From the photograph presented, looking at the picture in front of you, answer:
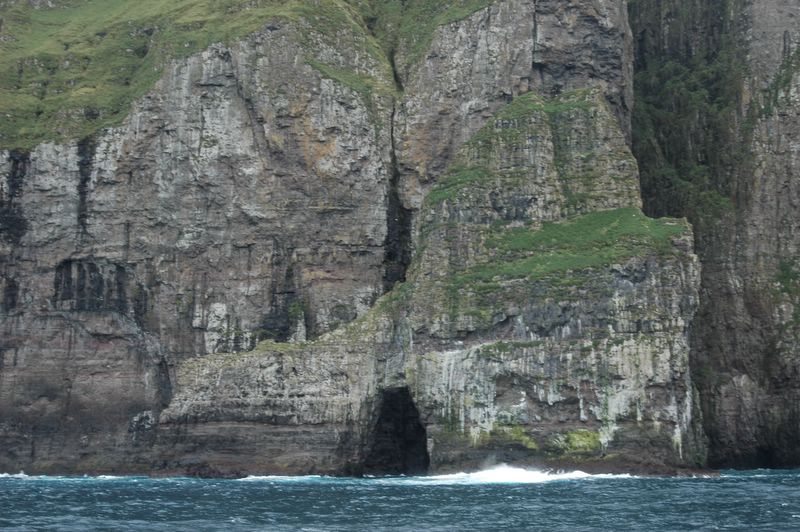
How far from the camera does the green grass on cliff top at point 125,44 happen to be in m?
100

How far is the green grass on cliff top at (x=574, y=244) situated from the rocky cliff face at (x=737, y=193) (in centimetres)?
A: 1361

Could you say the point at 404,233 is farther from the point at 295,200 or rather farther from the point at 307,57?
the point at 307,57

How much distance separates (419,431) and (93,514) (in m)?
36.1

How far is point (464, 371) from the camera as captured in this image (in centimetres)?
8244

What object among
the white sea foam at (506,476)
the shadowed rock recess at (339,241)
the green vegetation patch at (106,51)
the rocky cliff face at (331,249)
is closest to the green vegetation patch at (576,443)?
the white sea foam at (506,476)

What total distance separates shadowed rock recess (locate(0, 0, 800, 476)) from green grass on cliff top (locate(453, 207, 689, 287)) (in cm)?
18

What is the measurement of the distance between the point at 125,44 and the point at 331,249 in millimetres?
28395

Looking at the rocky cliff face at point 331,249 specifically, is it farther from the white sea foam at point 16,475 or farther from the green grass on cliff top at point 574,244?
the white sea foam at point 16,475

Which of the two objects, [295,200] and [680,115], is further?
[680,115]

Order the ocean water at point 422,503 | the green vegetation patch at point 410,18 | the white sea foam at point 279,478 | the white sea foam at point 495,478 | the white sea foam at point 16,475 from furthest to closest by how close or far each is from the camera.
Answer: the green vegetation patch at point 410,18, the white sea foam at point 16,475, the white sea foam at point 279,478, the white sea foam at point 495,478, the ocean water at point 422,503

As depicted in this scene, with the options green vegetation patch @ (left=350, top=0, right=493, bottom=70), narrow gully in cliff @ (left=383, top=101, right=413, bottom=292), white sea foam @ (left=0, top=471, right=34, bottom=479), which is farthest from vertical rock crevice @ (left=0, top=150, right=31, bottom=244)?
green vegetation patch @ (left=350, top=0, right=493, bottom=70)

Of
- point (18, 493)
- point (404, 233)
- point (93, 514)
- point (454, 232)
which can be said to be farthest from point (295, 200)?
point (93, 514)

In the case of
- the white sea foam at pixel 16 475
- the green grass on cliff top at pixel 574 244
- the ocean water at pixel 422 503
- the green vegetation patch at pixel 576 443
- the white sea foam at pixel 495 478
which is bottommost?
the ocean water at pixel 422 503

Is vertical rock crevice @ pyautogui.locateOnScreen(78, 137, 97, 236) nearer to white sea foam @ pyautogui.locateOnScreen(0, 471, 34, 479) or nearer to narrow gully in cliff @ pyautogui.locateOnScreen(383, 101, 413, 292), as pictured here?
white sea foam @ pyautogui.locateOnScreen(0, 471, 34, 479)
